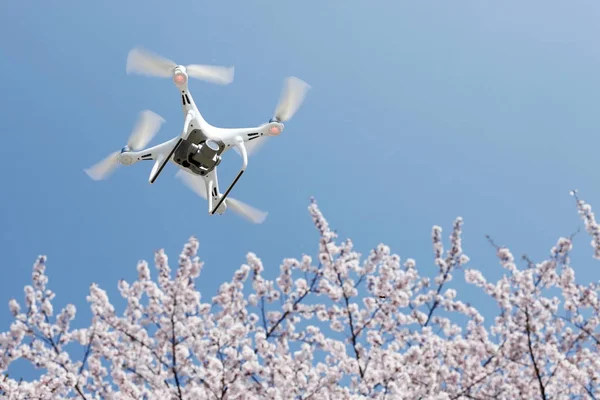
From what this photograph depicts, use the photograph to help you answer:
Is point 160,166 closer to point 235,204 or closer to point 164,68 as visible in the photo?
point 164,68

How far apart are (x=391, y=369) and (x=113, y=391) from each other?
16.9 ft

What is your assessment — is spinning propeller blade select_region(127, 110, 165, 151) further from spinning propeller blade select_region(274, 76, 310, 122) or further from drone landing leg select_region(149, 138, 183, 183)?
spinning propeller blade select_region(274, 76, 310, 122)

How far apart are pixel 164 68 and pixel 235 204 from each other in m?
1.36

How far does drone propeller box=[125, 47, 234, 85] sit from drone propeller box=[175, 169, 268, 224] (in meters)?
0.94

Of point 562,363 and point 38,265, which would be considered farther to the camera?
point 38,265

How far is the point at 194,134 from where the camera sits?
167 inches

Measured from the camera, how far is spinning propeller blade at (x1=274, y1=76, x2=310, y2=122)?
4.40 metres

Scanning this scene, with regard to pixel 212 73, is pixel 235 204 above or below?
below

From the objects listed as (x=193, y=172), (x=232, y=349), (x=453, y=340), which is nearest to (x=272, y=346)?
(x=232, y=349)

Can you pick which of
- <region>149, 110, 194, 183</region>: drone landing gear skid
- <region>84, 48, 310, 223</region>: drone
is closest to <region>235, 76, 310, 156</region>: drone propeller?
<region>84, 48, 310, 223</region>: drone

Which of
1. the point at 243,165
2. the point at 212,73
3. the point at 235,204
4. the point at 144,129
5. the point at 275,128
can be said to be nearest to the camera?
the point at 243,165

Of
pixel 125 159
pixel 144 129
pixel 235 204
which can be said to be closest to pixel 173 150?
pixel 144 129

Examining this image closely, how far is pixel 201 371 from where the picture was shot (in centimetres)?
859

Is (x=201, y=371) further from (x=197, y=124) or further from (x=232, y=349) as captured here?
(x=197, y=124)
